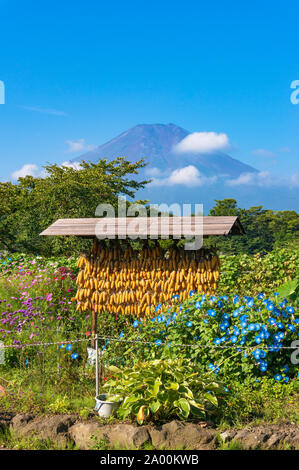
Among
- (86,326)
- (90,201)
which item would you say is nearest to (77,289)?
(86,326)

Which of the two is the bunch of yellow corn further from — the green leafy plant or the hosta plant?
the hosta plant

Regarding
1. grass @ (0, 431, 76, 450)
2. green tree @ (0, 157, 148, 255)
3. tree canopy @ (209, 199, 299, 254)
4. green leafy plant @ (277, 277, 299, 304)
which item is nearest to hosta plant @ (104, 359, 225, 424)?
grass @ (0, 431, 76, 450)

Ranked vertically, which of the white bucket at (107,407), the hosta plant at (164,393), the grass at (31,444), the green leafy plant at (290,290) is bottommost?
the grass at (31,444)

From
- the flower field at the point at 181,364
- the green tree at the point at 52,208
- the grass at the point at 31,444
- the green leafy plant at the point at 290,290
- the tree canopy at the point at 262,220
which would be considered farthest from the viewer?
the tree canopy at the point at 262,220

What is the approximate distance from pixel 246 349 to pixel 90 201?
1729 cm

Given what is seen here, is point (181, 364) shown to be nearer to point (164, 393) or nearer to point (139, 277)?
point (164, 393)

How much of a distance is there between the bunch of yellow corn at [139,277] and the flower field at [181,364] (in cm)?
33

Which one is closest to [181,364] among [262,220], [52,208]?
[52,208]

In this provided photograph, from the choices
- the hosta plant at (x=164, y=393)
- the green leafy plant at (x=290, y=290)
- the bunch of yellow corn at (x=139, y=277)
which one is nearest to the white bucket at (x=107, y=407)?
the hosta plant at (x=164, y=393)

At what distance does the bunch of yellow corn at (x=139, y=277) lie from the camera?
7977mm

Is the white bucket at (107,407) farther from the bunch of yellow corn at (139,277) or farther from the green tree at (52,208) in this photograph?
the green tree at (52,208)

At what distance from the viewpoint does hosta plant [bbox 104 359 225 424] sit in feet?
15.6

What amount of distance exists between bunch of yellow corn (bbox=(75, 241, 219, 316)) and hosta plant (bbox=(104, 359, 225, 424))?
2748 mm
